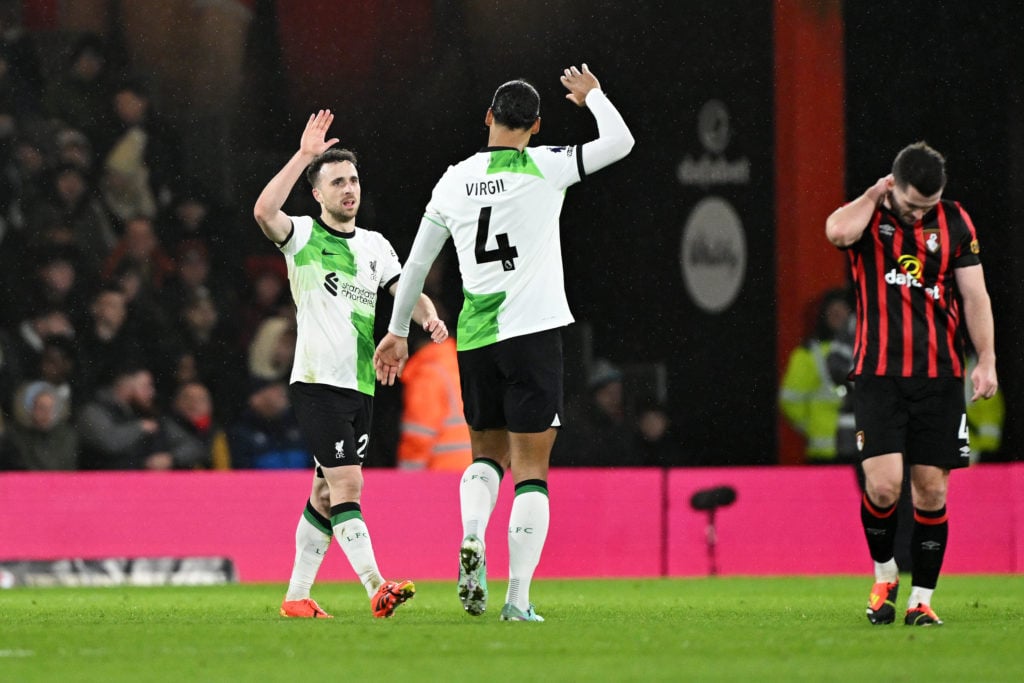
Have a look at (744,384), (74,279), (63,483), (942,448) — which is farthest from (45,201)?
(942,448)

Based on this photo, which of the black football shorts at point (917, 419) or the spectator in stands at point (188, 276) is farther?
the spectator in stands at point (188, 276)

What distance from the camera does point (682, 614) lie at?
808cm

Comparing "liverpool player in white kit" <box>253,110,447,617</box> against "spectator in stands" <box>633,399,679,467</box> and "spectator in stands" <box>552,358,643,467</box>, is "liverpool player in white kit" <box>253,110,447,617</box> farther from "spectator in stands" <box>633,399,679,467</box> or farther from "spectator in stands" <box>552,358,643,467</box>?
"spectator in stands" <box>633,399,679,467</box>

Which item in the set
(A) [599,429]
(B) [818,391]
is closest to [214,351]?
(A) [599,429]

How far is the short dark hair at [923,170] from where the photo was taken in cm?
696

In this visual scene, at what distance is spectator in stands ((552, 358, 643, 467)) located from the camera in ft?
44.8

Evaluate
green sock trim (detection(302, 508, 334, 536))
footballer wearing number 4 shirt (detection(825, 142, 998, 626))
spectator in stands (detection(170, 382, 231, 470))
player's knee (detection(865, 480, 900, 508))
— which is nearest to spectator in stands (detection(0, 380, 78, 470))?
spectator in stands (detection(170, 382, 231, 470))

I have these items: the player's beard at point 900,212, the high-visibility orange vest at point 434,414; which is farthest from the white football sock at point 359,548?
the high-visibility orange vest at point 434,414

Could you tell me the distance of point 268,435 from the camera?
13258 mm

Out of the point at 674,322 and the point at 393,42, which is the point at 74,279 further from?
the point at 674,322

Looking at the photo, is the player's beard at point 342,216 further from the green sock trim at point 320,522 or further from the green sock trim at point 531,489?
the green sock trim at point 531,489

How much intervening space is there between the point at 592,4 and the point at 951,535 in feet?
16.1

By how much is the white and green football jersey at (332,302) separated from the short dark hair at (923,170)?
7.77 ft

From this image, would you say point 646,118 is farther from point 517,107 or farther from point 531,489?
point 531,489
